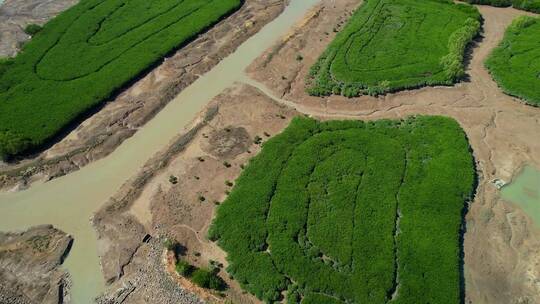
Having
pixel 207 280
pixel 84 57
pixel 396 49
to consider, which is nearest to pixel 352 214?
pixel 207 280

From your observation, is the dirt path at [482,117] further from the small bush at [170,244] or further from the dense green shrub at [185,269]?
the dense green shrub at [185,269]

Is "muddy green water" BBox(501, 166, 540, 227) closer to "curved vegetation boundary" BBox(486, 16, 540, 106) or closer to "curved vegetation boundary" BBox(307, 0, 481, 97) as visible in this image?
"curved vegetation boundary" BBox(486, 16, 540, 106)

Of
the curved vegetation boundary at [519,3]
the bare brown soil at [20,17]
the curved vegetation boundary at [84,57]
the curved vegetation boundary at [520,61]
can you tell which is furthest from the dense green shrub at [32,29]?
the curved vegetation boundary at [519,3]

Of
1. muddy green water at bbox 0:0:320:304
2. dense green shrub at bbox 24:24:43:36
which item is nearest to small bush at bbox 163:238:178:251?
muddy green water at bbox 0:0:320:304

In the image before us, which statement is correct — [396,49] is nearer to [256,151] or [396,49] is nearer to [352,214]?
[256,151]

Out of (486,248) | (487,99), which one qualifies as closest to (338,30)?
(487,99)
